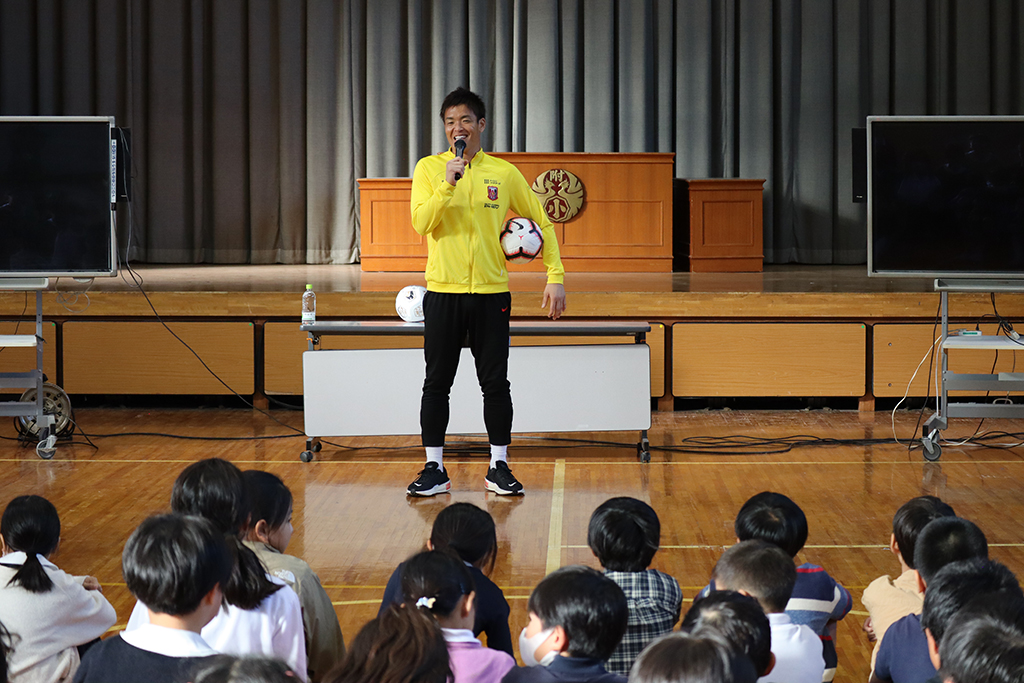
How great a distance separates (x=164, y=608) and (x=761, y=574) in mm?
867

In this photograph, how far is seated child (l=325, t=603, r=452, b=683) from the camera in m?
1.30

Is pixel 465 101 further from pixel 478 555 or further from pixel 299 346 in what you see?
pixel 299 346

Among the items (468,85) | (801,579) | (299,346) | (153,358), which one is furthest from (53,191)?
(468,85)

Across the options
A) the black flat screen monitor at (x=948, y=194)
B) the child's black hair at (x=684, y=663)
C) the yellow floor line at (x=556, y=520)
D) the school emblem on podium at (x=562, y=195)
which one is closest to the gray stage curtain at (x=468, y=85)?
the school emblem on podium at (x=562, y=195)

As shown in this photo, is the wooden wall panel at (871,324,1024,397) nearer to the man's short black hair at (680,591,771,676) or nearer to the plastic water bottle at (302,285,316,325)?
the plastic water bottle at (302,285,316,325)

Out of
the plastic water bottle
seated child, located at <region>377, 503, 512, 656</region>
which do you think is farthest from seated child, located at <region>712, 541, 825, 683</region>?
the plastic water bottle

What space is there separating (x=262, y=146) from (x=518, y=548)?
24.7 ft

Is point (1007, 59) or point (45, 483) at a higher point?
point (1007, 59)

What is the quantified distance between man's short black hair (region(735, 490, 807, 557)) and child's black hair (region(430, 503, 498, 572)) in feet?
1.61

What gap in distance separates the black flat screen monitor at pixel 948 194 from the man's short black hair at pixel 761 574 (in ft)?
9.95

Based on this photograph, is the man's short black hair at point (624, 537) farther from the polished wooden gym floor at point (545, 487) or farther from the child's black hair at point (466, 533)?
the polished wooden gym floor at point (545, 487)

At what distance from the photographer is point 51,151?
14.5 feet

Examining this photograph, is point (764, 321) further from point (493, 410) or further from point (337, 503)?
point (337, 503)

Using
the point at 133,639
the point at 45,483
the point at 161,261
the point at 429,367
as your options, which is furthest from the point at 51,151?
the point at 161,261
